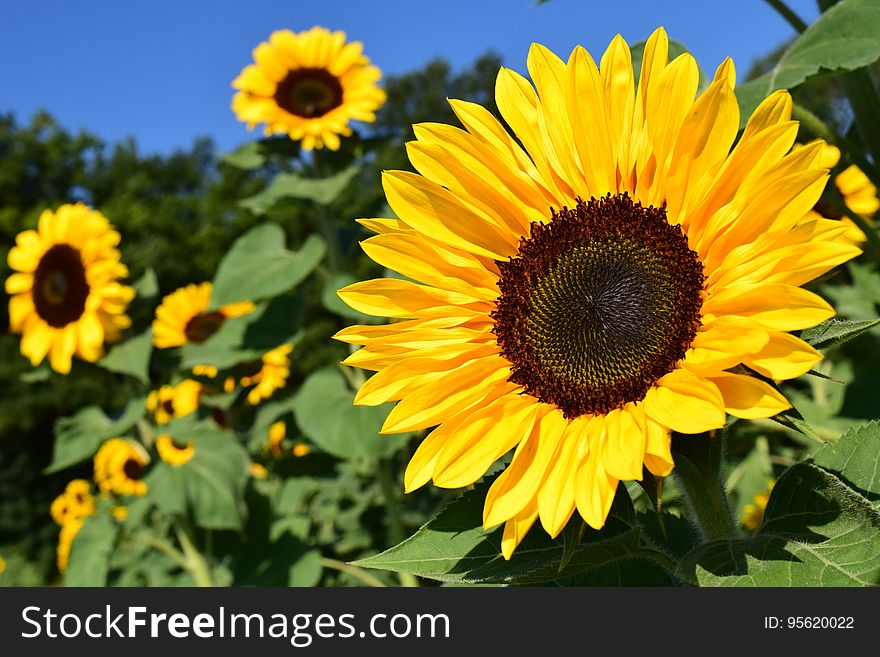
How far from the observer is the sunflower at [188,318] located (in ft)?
14.8

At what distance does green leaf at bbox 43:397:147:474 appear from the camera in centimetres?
345

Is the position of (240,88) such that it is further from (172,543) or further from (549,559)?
(549,559)

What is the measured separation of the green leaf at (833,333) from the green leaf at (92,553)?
331cm

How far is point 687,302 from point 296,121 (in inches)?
102

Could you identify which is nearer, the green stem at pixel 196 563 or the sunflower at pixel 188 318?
the green stem at pixel 196 563

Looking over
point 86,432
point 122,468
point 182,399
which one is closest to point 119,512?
point 122,468

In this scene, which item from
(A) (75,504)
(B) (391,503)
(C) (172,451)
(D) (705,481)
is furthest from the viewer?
(A) (75,504)

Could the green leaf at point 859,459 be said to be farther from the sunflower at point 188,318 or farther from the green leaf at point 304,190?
the sunflower at point 188,318

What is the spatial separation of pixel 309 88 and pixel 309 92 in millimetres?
29

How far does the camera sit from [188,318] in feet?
15.5

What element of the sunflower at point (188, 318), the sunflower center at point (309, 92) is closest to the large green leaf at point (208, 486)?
the sunflower at point (188, 318)

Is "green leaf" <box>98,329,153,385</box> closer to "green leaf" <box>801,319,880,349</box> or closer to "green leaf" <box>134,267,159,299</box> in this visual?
"green leaf" <box>134,267,159,299</box>

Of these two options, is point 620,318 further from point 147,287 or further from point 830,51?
point 147,287

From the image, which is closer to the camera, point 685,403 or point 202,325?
point 685,403
